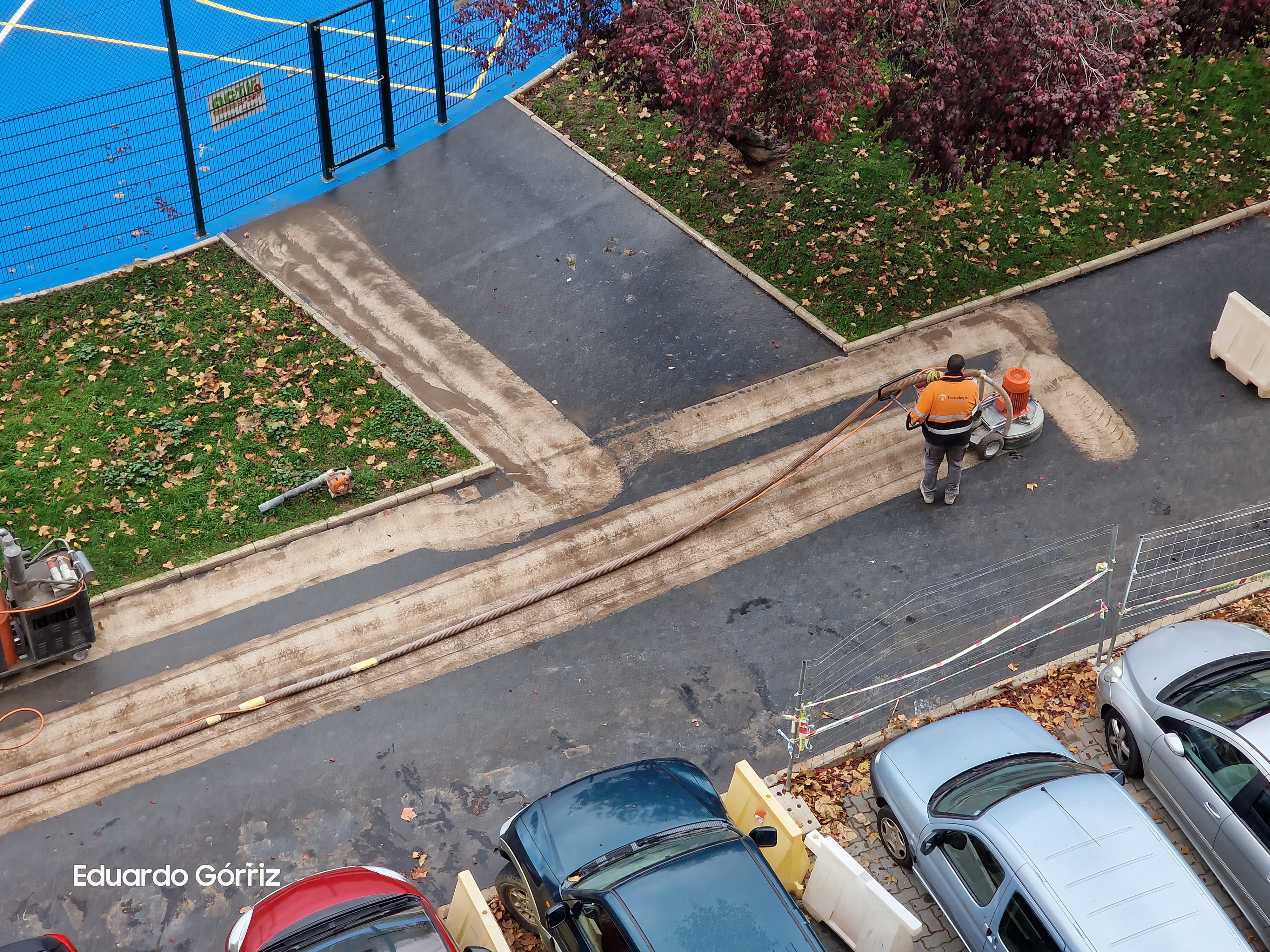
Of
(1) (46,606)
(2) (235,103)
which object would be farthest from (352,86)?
(1) (46,606)

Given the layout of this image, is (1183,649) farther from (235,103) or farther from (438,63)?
(235,103)

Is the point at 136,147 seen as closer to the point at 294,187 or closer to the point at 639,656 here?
the point at 294,187

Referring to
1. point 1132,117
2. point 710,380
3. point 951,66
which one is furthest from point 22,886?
point 1132,117

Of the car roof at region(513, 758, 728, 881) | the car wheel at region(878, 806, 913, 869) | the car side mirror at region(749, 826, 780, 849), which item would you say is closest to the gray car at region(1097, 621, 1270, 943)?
the car wheel at region(878, 806, 913, 869)

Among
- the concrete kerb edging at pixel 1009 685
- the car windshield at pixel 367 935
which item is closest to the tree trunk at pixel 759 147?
the concrete kerb edging at pixel 1009 685

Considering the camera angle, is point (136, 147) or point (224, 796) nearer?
point (224, 796)

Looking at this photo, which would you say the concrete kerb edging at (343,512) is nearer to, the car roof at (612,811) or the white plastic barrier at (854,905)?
the car roof at (612,811)

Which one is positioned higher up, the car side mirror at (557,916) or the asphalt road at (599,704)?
the car side mirror at (557,916)
